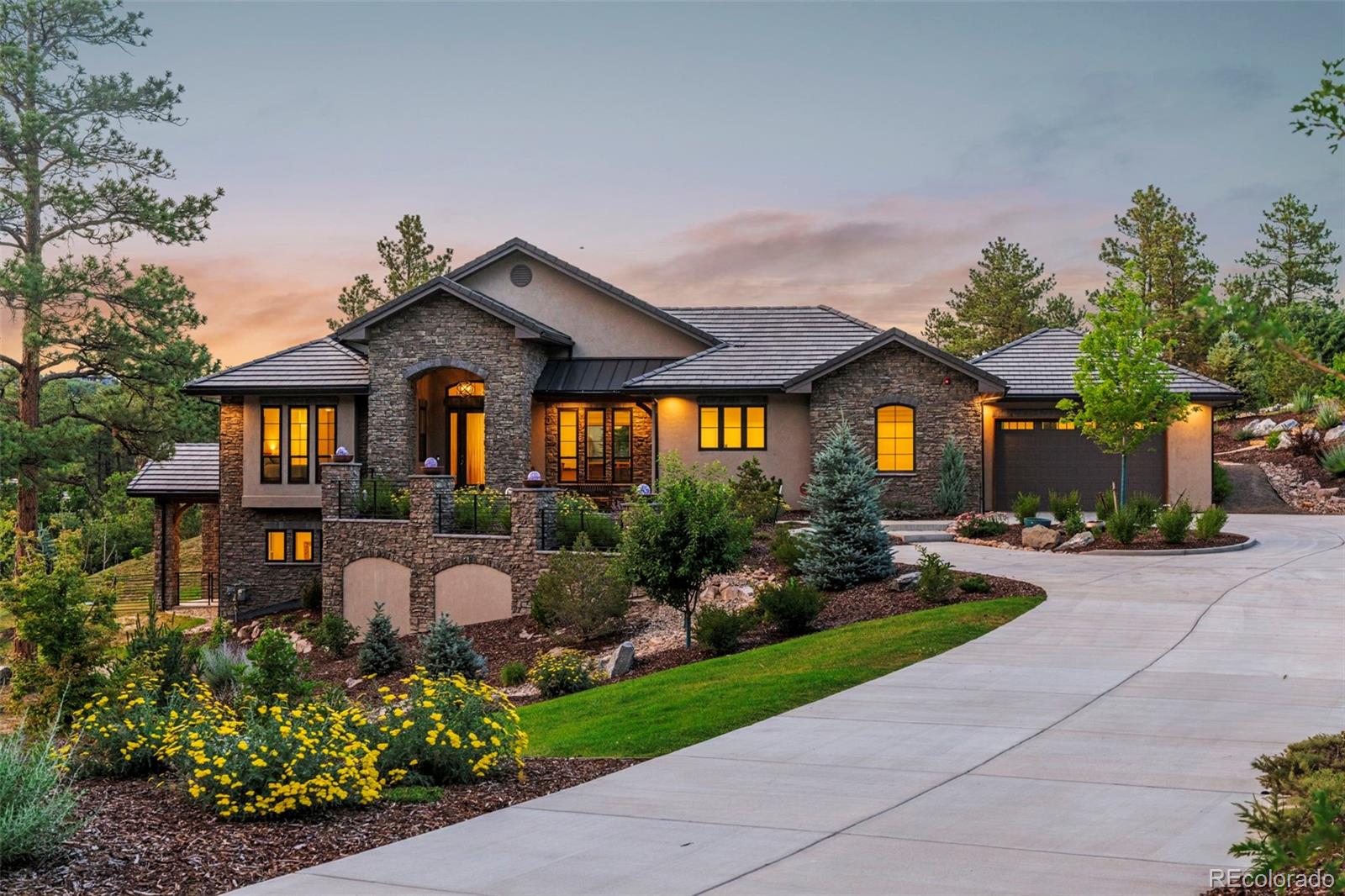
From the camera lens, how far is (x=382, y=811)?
8.45m

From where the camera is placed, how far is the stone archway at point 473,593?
2531cm

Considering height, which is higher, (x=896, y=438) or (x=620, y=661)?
(x=896, y=438)

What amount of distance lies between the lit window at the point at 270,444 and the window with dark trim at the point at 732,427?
10.8 m

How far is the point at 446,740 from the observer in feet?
30.9

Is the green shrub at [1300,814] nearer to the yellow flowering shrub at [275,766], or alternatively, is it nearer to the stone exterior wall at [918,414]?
the yellow flowering shrub at [275,766]

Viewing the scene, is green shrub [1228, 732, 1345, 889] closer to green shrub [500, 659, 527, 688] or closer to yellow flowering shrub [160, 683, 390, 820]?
yellow flowering shrub [160, 683, 390, 820]

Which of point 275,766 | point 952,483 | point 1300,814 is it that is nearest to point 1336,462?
point 952,483

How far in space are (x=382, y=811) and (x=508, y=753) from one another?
1.41 metres

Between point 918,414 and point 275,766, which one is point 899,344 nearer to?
point 918,414

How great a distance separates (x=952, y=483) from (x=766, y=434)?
4.71m

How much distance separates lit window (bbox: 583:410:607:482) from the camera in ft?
105

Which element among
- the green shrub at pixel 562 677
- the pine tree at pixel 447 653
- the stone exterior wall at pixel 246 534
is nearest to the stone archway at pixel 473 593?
the pine tree at pixel 447 653

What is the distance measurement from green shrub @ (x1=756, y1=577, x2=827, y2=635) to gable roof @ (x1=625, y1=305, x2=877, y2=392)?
13023 mm

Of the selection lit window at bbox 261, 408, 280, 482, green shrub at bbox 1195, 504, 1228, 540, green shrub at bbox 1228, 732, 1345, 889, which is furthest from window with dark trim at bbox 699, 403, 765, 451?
green shrub at bbox 1228, 732, 1345, 889
